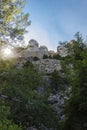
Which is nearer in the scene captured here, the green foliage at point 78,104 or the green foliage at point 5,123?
the green foliage at point 5,123

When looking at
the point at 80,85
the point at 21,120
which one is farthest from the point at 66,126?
the point at 21,120

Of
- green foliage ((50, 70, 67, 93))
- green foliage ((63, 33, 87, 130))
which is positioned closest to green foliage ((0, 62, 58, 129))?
green foliage ((63, 33, 87, 130))

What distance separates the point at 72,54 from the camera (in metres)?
24.8

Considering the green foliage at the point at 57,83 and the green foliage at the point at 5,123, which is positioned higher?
the green foliage at the point at 57,83

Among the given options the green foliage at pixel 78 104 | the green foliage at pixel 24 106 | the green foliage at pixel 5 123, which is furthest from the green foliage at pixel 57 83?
the green foliage at pixel 5 123

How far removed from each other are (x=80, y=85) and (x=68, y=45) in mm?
6746

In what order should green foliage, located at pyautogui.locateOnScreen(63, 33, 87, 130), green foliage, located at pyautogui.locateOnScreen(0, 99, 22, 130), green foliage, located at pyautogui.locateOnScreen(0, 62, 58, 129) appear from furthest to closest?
green foliage, located at pyautogui.locateOnScreen(0, 62, 58, 129) → green foliage, located at pyautogui.locateOnScreen(63, 33, 87, 130) → green foliage, located at pyautogui.locateOnScreen(0, 99, 22, 130)

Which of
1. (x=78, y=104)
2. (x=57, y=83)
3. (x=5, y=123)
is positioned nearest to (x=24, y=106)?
(x=78, y=104)

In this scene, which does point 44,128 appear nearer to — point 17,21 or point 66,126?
point 66,126

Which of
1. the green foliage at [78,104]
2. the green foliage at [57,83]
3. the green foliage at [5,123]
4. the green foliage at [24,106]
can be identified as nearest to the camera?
the green foliage at [5,123]

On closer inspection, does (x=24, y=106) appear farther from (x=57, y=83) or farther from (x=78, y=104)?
(x=57, y=83)

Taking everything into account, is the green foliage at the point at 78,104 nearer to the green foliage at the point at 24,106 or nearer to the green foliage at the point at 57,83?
the green foliage at the point at 24,106

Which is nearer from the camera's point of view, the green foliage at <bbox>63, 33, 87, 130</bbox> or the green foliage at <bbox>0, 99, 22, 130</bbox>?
the green foliage at <bbox>0, 99, 22, 130</bbox>

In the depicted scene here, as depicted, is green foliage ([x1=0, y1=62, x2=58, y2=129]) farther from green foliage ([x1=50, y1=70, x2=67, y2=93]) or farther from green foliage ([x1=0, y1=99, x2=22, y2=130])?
green foliage ([x1=50, y1=70, x2=67, y2=93])
